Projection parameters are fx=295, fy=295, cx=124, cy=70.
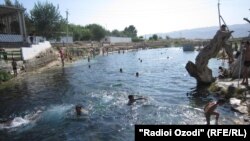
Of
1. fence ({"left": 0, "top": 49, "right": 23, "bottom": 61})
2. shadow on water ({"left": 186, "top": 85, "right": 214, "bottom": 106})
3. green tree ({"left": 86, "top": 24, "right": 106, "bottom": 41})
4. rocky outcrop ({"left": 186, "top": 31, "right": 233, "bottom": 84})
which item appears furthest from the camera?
green tree ({"left": 86, "top": 24, "right": 106, "bottom": 41})

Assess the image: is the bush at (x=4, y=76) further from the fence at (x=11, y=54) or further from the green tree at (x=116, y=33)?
the green tree at (x=116, y=33)

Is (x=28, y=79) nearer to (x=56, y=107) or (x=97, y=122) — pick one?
(x=56, y=107)

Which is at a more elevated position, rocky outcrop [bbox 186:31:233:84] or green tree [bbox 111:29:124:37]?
green tree [bbox 111:29:124:37]

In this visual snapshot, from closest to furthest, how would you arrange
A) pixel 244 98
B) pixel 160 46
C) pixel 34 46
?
pixel 244 98
pixel 34 46
pixel 160 46

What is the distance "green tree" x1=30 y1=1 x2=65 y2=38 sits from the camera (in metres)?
69.6

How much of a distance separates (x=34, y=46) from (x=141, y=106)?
3122cm

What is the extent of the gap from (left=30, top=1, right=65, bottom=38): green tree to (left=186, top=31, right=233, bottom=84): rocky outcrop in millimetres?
50683

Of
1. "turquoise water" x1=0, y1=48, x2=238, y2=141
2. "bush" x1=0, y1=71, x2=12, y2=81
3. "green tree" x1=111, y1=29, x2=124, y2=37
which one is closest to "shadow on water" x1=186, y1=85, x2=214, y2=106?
"turquoise water" x1=0, y1=48, x2=238, y2=141

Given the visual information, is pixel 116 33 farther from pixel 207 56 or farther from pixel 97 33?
pixel 207 56

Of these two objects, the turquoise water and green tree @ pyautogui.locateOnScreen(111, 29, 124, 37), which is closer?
the turquoise water

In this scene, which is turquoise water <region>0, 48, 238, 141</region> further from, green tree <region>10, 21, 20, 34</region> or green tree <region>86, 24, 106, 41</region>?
green tree <region>86, 24, 106, 41</region>

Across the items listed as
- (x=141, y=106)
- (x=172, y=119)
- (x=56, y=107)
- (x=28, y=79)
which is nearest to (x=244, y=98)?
(x=172, y=119)

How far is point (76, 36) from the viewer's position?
109938 mm

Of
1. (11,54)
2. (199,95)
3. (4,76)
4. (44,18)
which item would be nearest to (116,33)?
(44,18)
